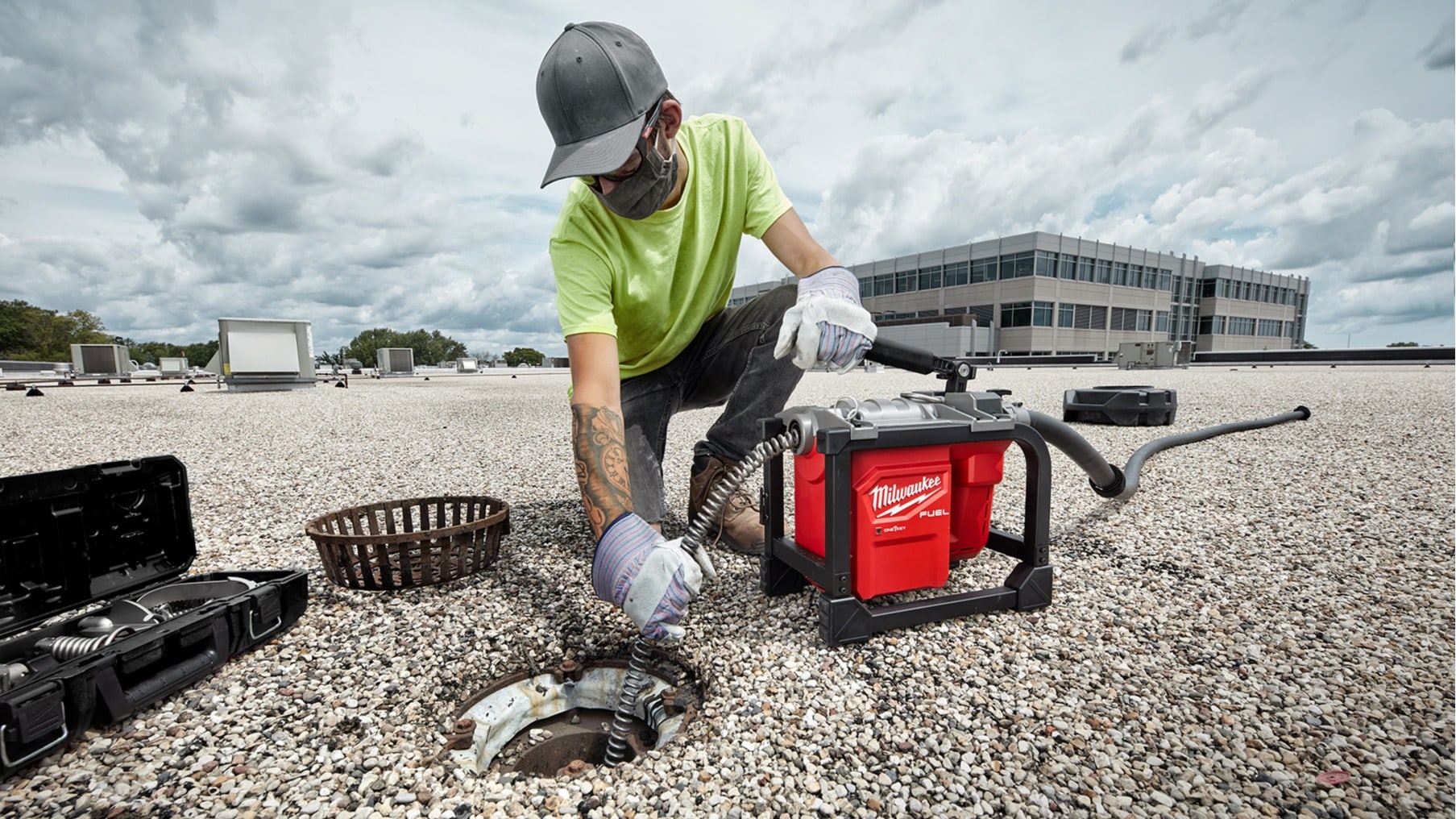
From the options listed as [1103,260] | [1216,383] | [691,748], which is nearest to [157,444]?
[691,748]

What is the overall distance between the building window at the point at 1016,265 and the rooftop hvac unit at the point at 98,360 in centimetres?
4332

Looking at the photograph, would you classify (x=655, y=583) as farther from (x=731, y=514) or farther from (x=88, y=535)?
(x=88, y=535)

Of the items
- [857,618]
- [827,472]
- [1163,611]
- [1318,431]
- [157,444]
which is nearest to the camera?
[827,472]

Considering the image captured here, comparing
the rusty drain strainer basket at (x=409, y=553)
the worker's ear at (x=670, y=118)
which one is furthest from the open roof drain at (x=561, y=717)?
the worker's ear at (x=670, y=118)

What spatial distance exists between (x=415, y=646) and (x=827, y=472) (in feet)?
4.50

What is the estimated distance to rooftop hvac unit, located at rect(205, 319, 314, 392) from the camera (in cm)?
1202

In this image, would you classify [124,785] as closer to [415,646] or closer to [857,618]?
[415,646]

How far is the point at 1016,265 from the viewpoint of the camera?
38625mm

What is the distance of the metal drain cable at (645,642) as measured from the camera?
1577 millimetres

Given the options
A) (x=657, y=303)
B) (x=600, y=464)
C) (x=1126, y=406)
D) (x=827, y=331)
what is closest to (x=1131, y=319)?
(x=1126, y=406)

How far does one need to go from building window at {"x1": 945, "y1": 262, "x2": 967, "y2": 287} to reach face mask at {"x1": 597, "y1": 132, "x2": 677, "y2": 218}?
43.5 meters

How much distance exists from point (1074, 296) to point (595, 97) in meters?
44.3

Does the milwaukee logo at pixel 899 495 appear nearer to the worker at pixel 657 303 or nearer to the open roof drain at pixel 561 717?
the worker at pixel 657 303

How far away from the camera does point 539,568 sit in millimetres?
2477
